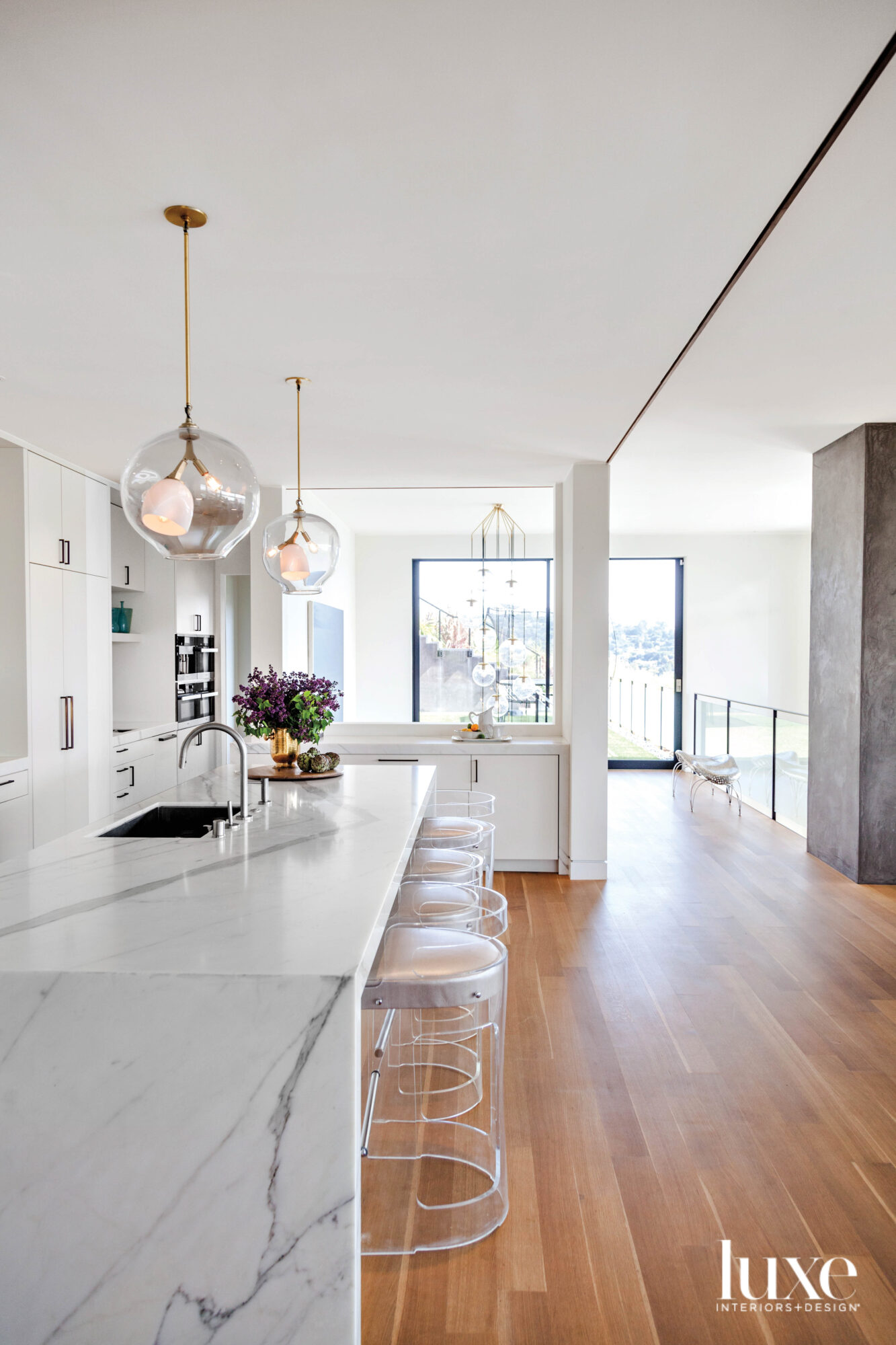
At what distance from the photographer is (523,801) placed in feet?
17.6

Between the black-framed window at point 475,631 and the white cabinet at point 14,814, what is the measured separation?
15.5ft

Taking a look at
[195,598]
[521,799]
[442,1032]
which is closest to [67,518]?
[195,598]

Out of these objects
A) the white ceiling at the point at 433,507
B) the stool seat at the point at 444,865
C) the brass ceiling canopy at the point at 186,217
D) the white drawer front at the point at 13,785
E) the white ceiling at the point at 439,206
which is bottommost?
the stool seat at the point at 444,865

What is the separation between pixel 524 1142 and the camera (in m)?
2.38

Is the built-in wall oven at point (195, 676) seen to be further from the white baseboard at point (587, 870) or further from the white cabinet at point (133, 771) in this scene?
the white baseboard at point (587, 870)

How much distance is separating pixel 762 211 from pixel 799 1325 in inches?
107

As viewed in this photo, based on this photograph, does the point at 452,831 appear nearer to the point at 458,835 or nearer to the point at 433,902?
the point at 458,835

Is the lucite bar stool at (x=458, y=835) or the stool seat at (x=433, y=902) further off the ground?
the lucite bar stool at (x=458, y=835)

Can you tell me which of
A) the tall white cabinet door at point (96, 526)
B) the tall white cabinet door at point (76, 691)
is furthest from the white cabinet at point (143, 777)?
the tall white cabinet door at point (96, 526)

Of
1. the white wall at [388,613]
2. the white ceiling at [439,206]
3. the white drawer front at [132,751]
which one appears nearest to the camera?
the white ceiling at [439,206]

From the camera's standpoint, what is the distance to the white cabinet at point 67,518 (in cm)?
457

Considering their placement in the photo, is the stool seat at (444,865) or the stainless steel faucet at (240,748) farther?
the stool seat at (444,865)

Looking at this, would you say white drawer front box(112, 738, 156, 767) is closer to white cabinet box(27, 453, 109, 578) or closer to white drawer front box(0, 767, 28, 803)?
white drawer front box(0, 767, 28, 803)

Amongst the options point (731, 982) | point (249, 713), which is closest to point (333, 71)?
point (249, 713)
